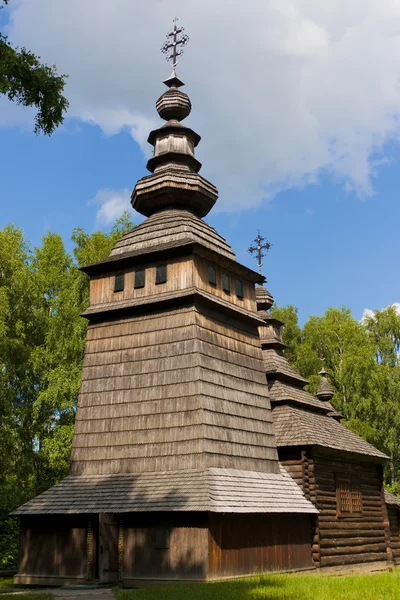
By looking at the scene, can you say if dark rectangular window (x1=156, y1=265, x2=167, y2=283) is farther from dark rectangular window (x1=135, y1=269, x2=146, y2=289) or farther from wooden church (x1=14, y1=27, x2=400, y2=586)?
dark rectangular window (x1=135, y1=269, x2=146, y2=289)

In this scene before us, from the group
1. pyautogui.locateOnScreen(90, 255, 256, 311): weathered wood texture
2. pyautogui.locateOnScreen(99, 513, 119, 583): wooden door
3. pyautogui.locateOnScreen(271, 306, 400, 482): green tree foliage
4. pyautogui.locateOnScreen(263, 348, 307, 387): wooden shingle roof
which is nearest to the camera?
pyautogui.locateOnScreen(99, 513, 119, 583): wooden door

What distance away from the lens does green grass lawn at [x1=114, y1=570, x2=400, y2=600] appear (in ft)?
31.8

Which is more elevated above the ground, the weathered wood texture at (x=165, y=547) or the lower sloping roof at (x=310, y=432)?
the lower sloping roof at (x=310, y=432)

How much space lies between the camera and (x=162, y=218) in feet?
72.6

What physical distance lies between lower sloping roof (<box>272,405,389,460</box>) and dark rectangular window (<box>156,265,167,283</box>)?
7.36m

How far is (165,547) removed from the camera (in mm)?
15734

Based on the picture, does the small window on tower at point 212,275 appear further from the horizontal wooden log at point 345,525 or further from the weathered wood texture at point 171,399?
the horizontal wooden log at point 345,525

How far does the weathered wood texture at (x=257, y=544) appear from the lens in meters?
15.6

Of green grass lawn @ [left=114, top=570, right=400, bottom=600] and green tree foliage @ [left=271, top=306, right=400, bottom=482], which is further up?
green tree foliage @ [left=271, top=306, right=400, bottom=482]

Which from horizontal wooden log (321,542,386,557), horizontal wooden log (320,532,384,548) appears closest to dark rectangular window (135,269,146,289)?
horizontal wooden log (320,532,384,548)

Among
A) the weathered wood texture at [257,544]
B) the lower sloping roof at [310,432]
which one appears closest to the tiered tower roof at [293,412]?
the lower sloping roof at [310,432]

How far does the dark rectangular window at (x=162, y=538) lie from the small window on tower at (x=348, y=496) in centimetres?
877

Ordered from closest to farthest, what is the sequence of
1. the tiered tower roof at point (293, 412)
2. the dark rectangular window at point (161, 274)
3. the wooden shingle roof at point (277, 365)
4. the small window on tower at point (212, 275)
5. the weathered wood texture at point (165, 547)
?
the weathered wood texture at point (165, 547)
the dark rectangular window at point (161, 274)
the small window on tower at point (212, 275)
the tiered tower roof at point (293, 412)
the wooden shingle roof at point (277, 365)

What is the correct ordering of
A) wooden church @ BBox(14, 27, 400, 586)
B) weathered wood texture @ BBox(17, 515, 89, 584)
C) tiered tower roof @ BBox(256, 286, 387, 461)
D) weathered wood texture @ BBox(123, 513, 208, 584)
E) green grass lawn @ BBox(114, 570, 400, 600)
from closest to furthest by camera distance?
green grass lawn @ BBox(114, 570, 400, 600) < weathered wood texture @ BBox(123, 513, 208, 584) < wooden church @ BBox(14, 27, 400, 586) < weathered wood texture @ BBox(17, 515, 89, 584) < tiered tower roof @ BBox(256, 286, 387, 461)
